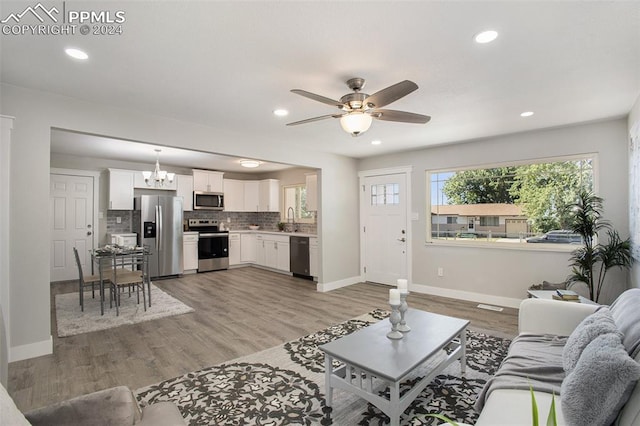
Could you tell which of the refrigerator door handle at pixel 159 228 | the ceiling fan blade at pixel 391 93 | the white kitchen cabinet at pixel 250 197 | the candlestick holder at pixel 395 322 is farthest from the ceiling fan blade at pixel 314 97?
the white kitchen cabinet at pixel 250 197

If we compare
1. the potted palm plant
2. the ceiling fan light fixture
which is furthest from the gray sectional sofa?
the ceiling fan light fixture

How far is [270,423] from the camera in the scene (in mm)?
1998

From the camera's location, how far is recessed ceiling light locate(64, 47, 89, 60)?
2135 mm

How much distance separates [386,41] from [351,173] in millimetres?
4073

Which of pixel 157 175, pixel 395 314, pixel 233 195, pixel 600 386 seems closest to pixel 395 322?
pixel 395 314

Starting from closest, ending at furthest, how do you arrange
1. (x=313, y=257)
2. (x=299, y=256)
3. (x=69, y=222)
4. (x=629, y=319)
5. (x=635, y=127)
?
1. (x=629, y=319)
2. (x=635, y=127)
3. (x=69, y=222)
4. (x=313, y=257)
5. (x=299, y=256)

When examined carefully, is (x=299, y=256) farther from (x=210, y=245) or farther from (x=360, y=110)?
(x=360, y=110)

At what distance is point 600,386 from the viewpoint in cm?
120

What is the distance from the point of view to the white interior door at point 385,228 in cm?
556

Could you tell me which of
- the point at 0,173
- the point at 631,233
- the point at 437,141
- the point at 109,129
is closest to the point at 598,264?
the point at 631,233

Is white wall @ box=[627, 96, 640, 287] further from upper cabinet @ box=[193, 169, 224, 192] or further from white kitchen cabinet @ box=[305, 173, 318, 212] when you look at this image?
upper cabinet @ box=[193, 169, 224, 192]

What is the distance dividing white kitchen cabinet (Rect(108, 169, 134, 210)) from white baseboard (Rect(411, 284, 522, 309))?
5.91 meters

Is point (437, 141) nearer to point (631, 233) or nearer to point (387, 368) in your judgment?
point (631, 233)

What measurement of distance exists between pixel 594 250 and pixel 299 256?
186 inches
